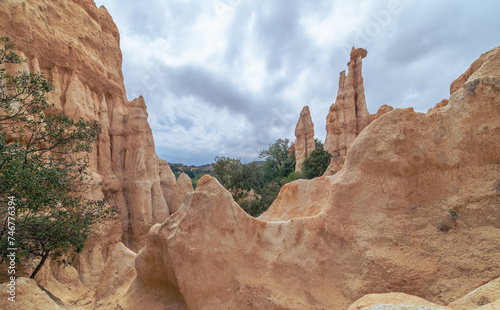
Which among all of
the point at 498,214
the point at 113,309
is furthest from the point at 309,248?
the point at 113,309

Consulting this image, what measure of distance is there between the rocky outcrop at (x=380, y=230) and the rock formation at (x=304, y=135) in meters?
33.8

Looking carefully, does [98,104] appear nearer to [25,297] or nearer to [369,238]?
[25,297]

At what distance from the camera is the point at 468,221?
15.6ft

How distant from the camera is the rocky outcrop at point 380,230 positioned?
463 cm

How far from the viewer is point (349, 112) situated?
33.1 m

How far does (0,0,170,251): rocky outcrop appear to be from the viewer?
40.9 feet

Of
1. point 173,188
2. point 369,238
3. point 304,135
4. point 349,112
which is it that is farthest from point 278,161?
point 369,238

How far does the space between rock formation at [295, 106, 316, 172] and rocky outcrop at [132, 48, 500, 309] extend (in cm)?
3379

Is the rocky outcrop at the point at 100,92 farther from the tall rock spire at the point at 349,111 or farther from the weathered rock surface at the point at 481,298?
the tall rock spire at the point at 349,111

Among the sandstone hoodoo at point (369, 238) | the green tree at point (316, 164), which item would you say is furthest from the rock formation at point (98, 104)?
the green tree at point (316, 164)

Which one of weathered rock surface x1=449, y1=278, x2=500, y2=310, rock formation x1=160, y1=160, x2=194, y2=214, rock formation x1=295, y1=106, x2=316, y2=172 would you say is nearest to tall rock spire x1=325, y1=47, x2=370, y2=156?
rock formation x1=295, y1=106, x2=316, y2=172

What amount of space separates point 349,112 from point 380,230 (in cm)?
3046

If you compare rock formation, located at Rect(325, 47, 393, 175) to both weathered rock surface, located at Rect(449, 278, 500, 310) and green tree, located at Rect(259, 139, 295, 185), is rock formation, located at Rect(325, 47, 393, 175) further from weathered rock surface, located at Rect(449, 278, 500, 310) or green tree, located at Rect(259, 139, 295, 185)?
weathered rock surface, located at Rect(449, 278, 500, 310)

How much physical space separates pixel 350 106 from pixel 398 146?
29943 mm
